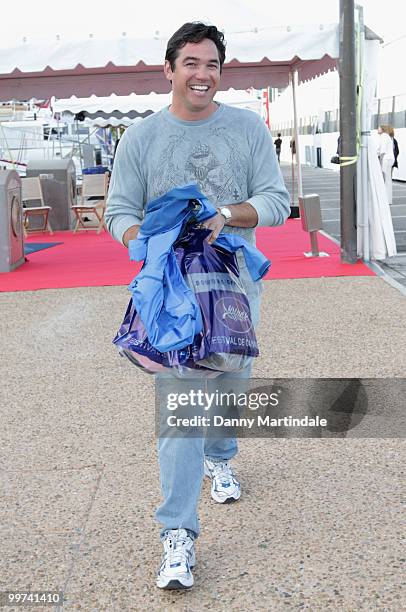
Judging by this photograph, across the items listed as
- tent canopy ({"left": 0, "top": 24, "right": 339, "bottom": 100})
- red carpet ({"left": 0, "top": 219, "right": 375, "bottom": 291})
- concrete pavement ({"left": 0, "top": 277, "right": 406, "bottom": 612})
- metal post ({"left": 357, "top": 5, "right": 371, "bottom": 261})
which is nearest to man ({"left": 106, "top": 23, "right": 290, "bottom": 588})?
concrete pavement ({"left": 0, "top": 277, "right": 406, "bottom": 612})

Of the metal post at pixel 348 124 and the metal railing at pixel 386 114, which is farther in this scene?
the metal railing at pixel 386 114

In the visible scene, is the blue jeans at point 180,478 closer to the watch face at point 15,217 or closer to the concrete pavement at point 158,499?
the concrete pavement at point 158,499

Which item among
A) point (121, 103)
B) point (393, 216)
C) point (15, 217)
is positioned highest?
point (121, 103)

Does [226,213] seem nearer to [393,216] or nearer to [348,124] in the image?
[348,124]

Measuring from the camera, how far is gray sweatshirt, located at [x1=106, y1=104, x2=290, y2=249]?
123 inches

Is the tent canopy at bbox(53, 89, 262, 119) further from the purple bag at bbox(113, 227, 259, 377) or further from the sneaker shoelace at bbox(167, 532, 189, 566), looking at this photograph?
the sneaker shoelace at bbox(167, 532, 189, 566)

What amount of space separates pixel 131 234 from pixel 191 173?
0.30 m

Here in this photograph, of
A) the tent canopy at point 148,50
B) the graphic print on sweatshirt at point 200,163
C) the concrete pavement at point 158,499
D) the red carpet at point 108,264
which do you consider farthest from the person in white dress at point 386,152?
the graphic print on sweatshirt at point 200,163

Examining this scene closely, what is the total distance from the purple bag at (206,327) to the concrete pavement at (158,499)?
747mm

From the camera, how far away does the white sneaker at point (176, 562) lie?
2902 mm

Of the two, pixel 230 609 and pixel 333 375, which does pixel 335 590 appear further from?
pixel 333 375

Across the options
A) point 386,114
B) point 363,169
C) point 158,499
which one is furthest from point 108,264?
point 386,114

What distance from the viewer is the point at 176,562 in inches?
115

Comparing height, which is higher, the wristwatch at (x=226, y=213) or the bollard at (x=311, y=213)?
the wristwatch at (x=226, y=213)
